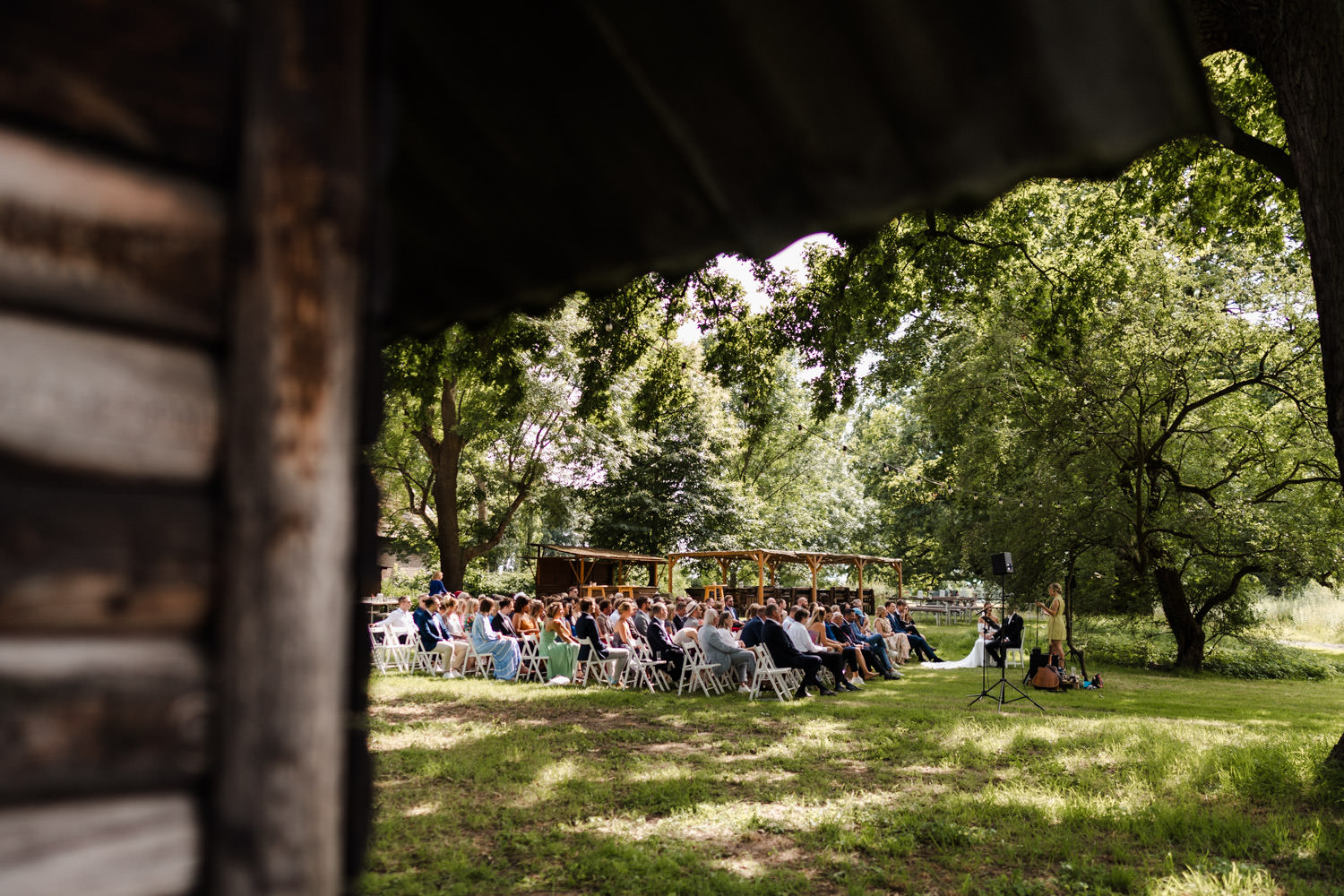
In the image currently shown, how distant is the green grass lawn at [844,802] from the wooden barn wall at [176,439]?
14.5 ft

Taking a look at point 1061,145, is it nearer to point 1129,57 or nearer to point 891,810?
point 1129,57

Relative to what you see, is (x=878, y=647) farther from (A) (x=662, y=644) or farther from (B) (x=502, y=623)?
(B) (x=502, y=623)

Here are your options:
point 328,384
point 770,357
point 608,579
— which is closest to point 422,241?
point 328,384

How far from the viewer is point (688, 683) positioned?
49.9 ft

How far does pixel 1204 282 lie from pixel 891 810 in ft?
60.2

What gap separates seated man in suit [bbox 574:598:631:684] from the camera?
1512cm

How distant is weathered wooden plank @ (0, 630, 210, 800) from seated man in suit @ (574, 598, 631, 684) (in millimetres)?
14006

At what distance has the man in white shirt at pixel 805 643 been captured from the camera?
14.1 m

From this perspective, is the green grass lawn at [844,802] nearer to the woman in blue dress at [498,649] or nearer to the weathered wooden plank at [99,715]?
the woman in blue dress at [498,649]

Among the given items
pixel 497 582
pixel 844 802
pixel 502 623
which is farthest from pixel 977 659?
pixel 497 582

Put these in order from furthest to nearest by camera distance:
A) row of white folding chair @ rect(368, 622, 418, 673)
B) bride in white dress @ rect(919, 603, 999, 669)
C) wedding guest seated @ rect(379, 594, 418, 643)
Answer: bride in white dress @ rect(919, 603, 999, 669)
wedding guest seated @ rect(379, 594, 418, 643)
row of white folding chair @ rect(368, 622, 418, 673)

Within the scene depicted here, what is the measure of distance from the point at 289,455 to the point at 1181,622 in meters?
23.8

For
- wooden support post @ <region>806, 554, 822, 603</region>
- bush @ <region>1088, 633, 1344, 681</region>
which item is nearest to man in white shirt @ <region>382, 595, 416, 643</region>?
wooden support post @ <region>806, 554, 822, 603</region>

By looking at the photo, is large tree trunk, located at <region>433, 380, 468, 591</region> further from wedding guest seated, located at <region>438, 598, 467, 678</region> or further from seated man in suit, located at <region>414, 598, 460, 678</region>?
seated man in suit, located at <region>414, 598, 460, 678</region>
